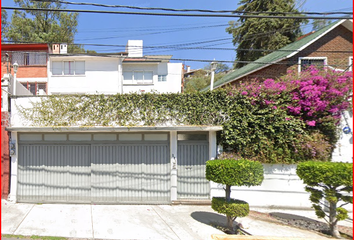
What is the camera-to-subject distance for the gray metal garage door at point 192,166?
22.0ft

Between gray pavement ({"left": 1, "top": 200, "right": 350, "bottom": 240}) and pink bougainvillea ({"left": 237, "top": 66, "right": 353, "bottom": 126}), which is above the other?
pink bougainvillea ({"left": 237, "top": 66, "right": 353, "bottom": 126})

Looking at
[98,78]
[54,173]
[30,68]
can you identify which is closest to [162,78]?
[98,78]

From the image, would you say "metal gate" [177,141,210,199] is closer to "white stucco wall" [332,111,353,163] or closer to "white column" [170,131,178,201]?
"white column" [170,131,178,201]

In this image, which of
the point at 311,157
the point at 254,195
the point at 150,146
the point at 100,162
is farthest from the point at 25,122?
the point at 311,157

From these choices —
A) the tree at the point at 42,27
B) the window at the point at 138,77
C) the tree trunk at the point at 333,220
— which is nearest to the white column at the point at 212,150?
the tree trunk at the point at 333,220

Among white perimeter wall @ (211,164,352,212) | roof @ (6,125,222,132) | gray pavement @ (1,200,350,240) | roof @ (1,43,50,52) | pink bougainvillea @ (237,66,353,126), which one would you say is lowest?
gray pavement @ (1,200,350,240)

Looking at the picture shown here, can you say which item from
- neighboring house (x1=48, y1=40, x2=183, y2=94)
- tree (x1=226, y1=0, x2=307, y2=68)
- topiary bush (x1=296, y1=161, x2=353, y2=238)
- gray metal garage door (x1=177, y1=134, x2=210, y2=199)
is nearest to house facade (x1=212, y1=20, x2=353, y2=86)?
tree (x1=226, y1=0, x2=307, y2=68)

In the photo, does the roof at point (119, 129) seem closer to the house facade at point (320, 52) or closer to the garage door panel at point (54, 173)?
the garage door panel at point (54, 173)

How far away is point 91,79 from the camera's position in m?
16.8

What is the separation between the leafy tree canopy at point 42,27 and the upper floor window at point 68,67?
6244 millimetres

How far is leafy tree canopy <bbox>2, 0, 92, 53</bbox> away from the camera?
2125cm

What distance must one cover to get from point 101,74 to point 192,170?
44.5 ft

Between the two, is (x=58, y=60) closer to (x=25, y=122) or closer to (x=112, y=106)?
(x=25, y=122)

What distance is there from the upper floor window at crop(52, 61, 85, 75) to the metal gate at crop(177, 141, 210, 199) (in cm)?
1372
